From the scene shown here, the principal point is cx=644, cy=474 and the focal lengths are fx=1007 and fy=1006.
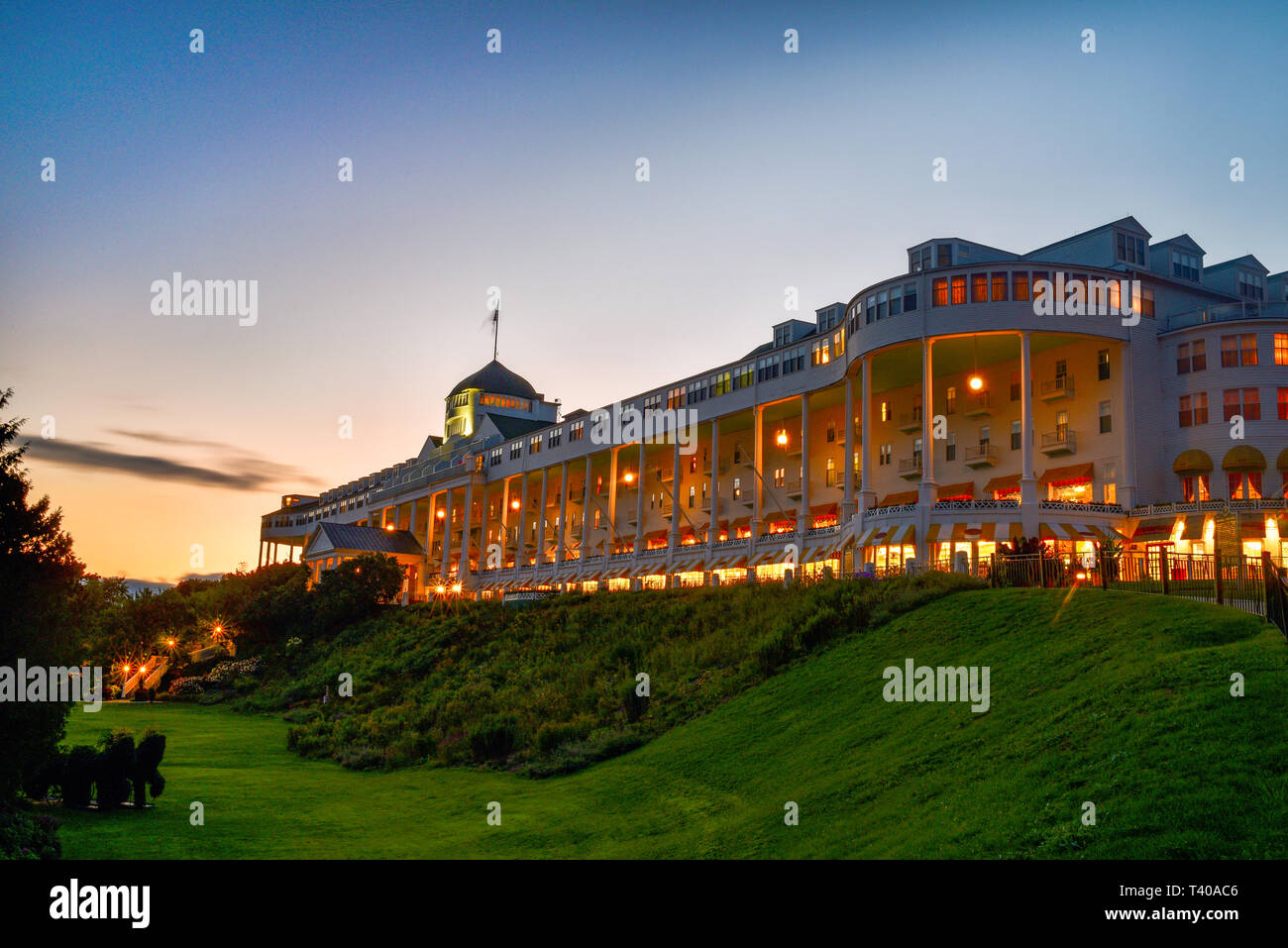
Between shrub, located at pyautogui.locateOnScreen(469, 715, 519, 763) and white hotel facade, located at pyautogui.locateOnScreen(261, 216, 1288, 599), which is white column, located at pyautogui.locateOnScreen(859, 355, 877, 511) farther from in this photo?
shrub, located at pyautogui.locateOnScreen(469, 715, 519, 763)

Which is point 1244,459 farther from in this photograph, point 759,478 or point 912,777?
point 912,777

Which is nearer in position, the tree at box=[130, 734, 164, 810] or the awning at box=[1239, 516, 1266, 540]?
the tree at box=[130, 734, 164, 810]

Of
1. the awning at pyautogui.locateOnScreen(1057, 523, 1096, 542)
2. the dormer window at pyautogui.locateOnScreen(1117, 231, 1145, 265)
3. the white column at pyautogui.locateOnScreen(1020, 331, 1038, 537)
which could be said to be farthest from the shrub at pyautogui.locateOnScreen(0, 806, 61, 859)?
the dormer window at pyautogui.locateOnScreen(1117, 231, 1145, 265)

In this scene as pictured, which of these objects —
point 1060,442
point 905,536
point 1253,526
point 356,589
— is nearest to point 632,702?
point 905,536

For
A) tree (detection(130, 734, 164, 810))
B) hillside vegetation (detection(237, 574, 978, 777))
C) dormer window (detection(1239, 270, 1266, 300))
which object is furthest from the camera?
dormer window (detection(1239, 270, 1266, 300))

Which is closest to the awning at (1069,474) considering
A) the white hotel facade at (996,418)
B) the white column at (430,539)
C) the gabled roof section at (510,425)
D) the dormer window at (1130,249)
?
the white hotel facade at (996,418)

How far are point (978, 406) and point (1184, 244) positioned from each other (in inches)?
579

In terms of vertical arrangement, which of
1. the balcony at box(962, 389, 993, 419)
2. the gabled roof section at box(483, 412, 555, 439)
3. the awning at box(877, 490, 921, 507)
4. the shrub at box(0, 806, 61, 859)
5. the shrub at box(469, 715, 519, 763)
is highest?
the gabled roof section at box(483, 412, 555, 439)

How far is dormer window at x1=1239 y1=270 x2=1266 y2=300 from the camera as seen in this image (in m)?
58.8

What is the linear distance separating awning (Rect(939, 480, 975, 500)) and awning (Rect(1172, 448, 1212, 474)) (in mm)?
11130

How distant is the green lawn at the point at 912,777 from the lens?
12.8 m

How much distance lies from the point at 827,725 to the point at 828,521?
43.0 meters

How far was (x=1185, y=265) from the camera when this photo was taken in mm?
57188
